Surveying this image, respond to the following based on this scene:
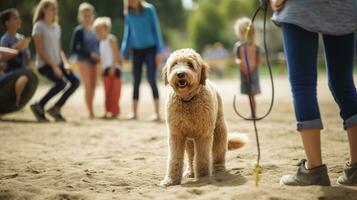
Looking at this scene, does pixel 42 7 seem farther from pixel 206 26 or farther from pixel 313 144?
pixel 206 26

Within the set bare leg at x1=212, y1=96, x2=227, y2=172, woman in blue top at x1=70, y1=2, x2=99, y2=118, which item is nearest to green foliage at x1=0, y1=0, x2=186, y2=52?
woman in blue top at x1=70, y1=2, x2=99, y2=118

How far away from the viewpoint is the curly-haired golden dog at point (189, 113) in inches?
185

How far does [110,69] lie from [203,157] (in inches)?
267

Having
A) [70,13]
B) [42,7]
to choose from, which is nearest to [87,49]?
[42,7]

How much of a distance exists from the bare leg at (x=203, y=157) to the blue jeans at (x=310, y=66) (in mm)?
1041

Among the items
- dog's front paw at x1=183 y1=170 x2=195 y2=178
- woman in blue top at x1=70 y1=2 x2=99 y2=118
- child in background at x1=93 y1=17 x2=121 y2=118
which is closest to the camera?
dog's front paw at x1=183 y1=170 x2=195 y2=178

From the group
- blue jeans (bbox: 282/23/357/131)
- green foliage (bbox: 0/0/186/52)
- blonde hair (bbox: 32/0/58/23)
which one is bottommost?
blue jeans (bbox: 282/23/357/131)

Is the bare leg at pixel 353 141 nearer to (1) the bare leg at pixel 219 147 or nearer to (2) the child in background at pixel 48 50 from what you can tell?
(1) the bare leg at pixel 219 147

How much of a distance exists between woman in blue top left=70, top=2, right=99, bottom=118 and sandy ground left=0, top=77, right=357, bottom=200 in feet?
3.72

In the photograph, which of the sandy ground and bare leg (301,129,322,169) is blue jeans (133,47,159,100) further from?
bare leg (301,129,322,169)

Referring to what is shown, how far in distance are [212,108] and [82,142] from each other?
3.19 metres

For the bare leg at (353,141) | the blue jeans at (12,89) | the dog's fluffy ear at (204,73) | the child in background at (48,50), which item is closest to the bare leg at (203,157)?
the dog's fluffy ear at (204,73)

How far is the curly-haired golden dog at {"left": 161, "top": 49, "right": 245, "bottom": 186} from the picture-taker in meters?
4.70

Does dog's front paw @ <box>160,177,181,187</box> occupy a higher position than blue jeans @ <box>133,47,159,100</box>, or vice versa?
blue jeans @ <box>133,47,159,100</box>
